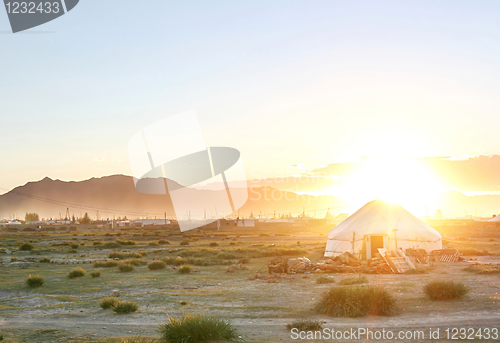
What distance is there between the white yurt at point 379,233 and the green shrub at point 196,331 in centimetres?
2038

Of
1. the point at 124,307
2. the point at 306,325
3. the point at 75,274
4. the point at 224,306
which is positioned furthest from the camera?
the point at 75,274

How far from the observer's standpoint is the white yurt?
2819 cm

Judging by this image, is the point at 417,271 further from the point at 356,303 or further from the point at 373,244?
the point at 356,303

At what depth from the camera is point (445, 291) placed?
13625 millimetres

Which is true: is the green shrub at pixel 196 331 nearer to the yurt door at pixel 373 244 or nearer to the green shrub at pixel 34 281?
the green shrub at pixel 34 281

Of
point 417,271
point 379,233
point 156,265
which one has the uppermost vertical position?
point 379,233

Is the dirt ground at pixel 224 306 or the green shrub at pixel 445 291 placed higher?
the green shrub at pixel 445 291

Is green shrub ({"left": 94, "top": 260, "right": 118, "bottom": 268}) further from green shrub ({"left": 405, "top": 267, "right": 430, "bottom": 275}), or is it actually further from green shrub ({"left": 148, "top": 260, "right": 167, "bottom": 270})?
green shrub ({"left": 405, "top": 267, "right": 430, "bottom": 275})

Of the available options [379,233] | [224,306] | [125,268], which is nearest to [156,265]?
[125,268]

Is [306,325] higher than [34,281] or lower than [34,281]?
higher

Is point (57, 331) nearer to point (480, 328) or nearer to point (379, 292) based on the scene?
point (379, 292)

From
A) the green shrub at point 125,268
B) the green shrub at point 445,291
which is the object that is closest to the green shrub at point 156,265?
the green shrub at point 125,268

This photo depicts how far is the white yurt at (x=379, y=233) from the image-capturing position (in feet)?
92.5

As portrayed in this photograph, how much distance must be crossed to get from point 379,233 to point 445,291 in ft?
47.9
